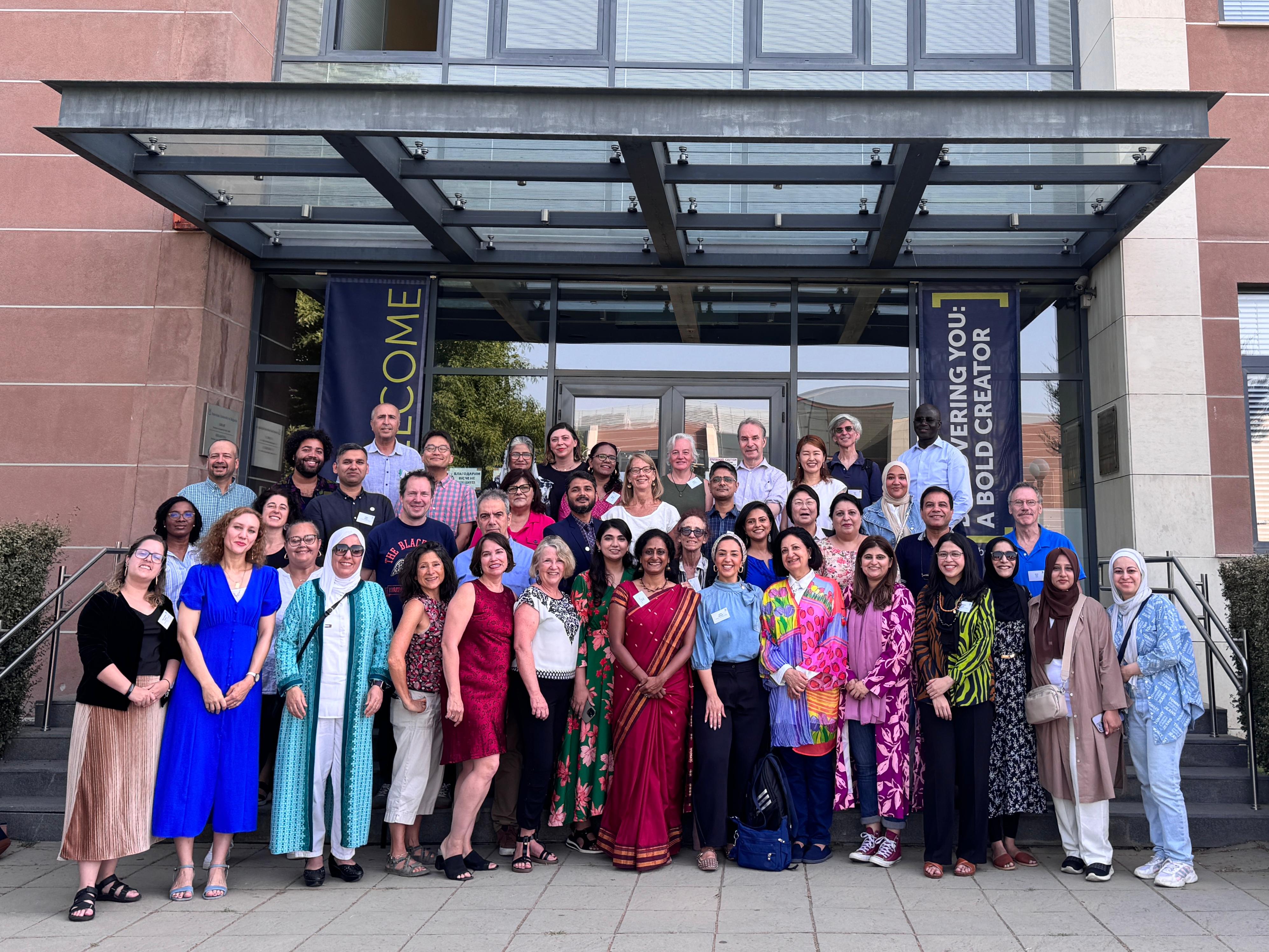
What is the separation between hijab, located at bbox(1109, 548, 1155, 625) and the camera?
5555 mm

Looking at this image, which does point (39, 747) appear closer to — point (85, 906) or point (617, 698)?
point (85, 906)

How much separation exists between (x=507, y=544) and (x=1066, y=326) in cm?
640

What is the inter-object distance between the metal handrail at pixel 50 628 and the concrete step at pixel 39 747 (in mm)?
179

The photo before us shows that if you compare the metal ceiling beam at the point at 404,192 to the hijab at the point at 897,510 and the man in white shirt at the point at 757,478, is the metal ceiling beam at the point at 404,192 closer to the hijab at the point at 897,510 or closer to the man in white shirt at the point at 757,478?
the man in white shirt at the point at 757,478

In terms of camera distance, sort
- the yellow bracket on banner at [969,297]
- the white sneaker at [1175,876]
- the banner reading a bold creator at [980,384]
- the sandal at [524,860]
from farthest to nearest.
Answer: the yellow bracket on banner at [969,297] → the banner reading a bold creator at [980,384] → the sandal at [524,860] → the white sneaker at [1175,876]

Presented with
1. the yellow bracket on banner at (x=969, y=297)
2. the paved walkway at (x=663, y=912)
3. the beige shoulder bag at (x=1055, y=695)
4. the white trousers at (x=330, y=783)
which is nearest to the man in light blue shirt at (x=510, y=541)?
the white trousers at (x=330, y=783)

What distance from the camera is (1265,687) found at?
6.25 metres

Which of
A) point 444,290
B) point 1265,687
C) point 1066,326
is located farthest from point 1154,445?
point 444,290

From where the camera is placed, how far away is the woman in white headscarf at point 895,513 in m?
6.52

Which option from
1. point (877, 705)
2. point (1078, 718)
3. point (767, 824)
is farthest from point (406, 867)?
point (1078, 718)

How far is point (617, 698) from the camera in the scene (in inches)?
221

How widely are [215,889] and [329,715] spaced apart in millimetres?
979

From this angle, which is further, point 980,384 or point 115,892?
point 980,384

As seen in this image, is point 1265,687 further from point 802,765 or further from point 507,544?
point 507,544
